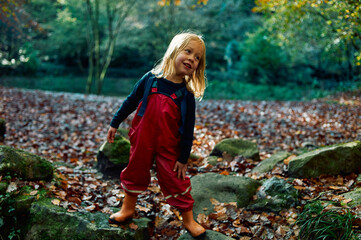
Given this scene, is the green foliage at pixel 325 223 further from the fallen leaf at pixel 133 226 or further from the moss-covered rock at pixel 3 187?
the moss-covered rock at pixel 3 187

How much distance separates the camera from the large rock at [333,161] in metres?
3.42

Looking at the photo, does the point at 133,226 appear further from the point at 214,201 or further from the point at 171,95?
the point at 171,95

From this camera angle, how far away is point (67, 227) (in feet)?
7.79

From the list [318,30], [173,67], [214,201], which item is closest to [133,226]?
[214,201]

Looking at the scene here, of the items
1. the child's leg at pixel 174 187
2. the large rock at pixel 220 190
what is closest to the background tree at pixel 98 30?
the large rock at pixel 220 190

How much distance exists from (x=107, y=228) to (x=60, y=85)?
75.4 ft

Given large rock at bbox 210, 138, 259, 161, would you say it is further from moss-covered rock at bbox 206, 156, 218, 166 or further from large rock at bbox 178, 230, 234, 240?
large rock at bbox 178, 230, 234, 240

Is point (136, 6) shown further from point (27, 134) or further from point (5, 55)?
point (27, 134)

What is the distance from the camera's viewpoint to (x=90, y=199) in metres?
3.20

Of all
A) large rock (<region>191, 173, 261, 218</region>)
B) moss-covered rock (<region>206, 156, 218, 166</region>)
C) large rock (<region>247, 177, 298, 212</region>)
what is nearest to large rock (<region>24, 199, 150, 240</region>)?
large rock (<region>191, 173, 261, 218</region>)

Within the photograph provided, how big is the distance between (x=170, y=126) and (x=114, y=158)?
6.56 feet

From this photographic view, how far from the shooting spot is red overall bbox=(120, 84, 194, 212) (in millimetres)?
2305

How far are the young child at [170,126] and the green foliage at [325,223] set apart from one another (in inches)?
36.8

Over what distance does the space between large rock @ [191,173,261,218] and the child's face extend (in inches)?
60.0
